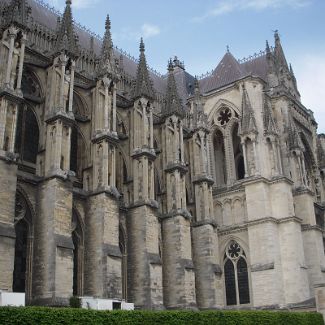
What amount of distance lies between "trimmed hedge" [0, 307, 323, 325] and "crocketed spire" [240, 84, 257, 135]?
12.3m

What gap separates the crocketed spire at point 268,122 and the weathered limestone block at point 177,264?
28.6ft

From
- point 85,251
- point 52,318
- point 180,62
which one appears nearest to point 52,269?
point 85,251

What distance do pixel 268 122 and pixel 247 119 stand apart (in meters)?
1.29

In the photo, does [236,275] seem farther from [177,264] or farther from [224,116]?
[224,116]

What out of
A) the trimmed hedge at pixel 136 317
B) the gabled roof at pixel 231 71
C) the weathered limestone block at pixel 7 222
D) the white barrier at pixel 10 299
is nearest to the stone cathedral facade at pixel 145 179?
the weathered limestone block at pixel 7 222

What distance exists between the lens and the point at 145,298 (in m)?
22.3

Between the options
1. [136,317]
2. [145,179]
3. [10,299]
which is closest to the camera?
[10,299]

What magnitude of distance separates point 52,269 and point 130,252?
5826mm

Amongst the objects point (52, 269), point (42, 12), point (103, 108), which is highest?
point (42, 12)

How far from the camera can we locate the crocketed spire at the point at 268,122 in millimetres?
31219

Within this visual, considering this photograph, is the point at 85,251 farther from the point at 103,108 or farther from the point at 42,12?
the point at 42,12

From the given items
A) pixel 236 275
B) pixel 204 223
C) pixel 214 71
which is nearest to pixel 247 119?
pixel 214 71

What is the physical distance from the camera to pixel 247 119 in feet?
104

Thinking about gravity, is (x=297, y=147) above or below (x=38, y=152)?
above
